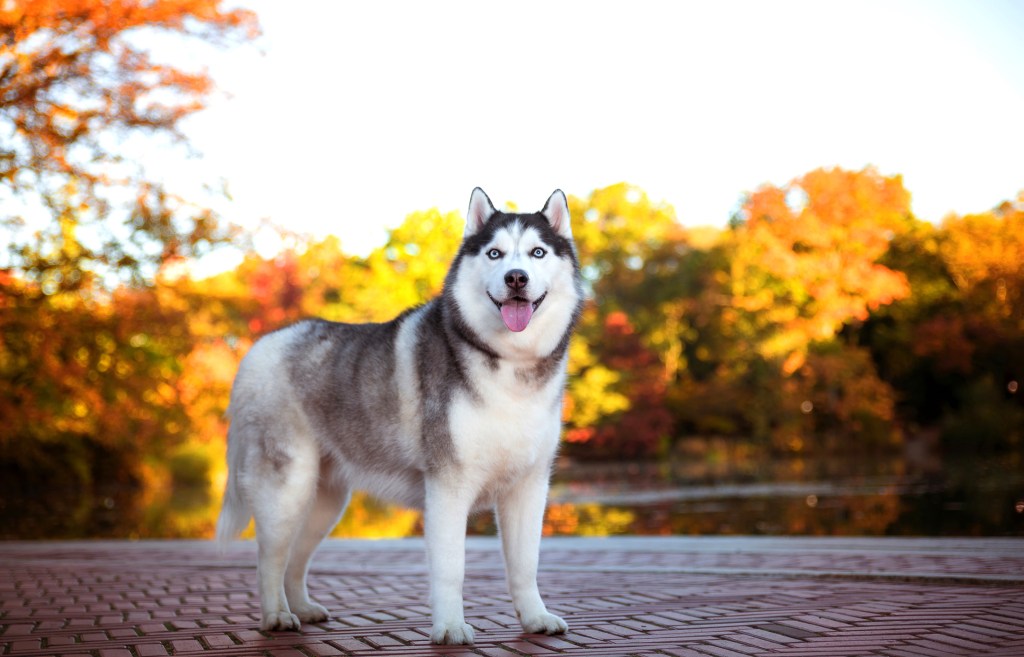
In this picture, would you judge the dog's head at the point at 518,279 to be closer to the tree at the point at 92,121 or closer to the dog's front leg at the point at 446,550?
the dog's front leg at the point at 446,550

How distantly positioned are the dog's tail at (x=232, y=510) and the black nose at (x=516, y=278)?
181 centimetres

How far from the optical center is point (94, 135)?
10.5 metres

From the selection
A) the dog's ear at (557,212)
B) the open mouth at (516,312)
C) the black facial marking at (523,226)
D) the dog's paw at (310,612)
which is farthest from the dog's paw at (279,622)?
the dog's ear at (557,212)

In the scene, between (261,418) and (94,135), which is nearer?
(261,418)

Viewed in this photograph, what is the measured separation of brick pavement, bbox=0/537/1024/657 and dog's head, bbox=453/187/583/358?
1.29 m

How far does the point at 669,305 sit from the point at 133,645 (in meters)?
30.8

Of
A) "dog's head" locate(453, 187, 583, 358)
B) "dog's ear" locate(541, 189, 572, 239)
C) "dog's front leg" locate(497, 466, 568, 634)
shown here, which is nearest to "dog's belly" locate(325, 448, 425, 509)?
"dog's front leg" locate(497, 466, 568, 634)

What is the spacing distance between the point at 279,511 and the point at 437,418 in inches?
39.5

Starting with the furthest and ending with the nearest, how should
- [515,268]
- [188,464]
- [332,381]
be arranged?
[188,464]
[332,381]
[515,268]

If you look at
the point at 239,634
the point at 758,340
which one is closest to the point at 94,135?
the point at 239,634

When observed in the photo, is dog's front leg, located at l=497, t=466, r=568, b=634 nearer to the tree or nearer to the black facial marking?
the black facial marking

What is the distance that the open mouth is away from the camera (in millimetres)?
3863

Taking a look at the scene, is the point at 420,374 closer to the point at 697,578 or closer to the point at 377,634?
the point at 377,634

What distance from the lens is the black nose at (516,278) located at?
382 centimetres
